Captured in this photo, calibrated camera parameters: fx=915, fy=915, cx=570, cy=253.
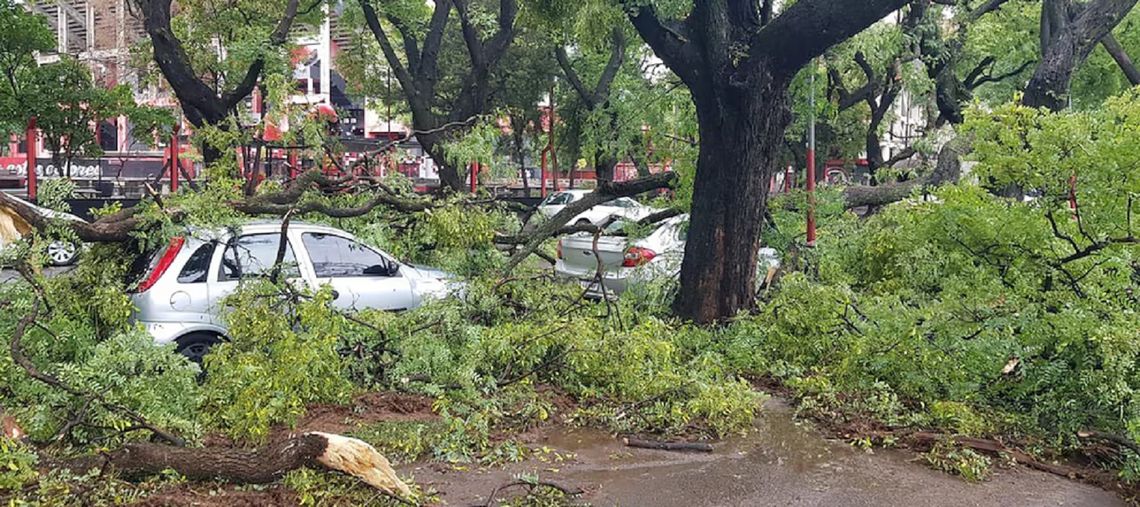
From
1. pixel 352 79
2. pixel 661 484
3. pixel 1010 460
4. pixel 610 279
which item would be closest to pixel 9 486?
pixel 661 484

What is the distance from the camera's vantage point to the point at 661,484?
5.31 m

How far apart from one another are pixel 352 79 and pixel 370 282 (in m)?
21.6

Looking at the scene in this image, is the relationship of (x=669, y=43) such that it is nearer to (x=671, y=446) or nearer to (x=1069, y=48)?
(x=671, y=446)

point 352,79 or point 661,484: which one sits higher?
point 352,79

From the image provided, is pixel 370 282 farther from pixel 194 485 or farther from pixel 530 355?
pixel 194 485

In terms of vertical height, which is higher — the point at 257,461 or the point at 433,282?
the point at 433,282

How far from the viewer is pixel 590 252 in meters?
11.3

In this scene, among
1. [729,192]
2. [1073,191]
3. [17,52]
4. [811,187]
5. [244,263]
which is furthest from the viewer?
[17,52]

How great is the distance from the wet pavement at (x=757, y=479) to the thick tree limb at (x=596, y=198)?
165 inches

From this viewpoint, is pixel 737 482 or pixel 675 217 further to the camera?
pixel 675 217

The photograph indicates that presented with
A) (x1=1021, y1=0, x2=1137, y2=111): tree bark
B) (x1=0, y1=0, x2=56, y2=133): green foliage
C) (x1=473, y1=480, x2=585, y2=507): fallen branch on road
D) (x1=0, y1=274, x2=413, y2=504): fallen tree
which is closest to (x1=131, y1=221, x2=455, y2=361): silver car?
(x1=0, y1=274, x2=413, y2=504): fallen tree

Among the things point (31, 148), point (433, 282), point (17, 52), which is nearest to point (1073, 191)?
point (433, 282)

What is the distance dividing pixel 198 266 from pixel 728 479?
4.60 meters

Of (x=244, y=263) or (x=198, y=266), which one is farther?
(x=244, y=263)
